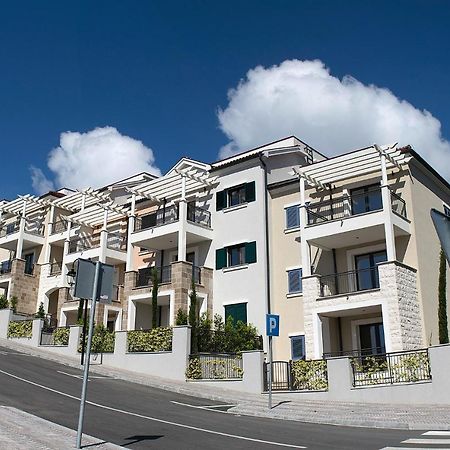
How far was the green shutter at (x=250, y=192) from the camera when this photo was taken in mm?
29625

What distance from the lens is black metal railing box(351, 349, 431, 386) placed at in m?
17.9

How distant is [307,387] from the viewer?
2005cm

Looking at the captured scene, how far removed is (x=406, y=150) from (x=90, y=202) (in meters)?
24.6

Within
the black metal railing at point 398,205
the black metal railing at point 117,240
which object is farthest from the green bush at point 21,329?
the black metal railing at point 398,205

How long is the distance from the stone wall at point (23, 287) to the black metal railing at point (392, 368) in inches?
1090

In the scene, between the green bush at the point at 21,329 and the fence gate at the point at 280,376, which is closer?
the fence gate at the point at 280,376

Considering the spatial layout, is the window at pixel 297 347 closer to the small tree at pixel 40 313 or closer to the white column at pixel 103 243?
the white column at pixel 103 243

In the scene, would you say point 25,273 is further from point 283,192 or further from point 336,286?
point 336,286

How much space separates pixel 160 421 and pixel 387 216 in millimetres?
13815

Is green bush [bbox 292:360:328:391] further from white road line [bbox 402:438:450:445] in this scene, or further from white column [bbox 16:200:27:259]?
white column [bbox 16:200:27:259]

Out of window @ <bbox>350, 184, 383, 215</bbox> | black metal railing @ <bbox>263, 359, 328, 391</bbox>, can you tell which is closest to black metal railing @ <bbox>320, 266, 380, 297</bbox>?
window @ <bbox>350, 184, 383, 215</bbox>

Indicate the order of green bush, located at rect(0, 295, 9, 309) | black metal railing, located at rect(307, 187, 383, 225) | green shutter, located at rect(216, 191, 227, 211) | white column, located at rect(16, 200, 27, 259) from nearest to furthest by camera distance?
1. black metal railing, located at rect(307, 187, 383, 225)
2. green shutter, located at rect(216, 191, 227, 211)
3. green bush, located at rect(0, 295, 9, 309)
4. white column, located at rect(16, 200, 27, 259)

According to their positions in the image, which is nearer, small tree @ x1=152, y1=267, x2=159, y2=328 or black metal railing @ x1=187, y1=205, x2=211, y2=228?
small tree @ x1=152, y1=267, x2=159, y2=328

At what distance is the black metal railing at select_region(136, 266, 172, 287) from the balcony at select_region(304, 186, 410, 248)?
9.56 meters
